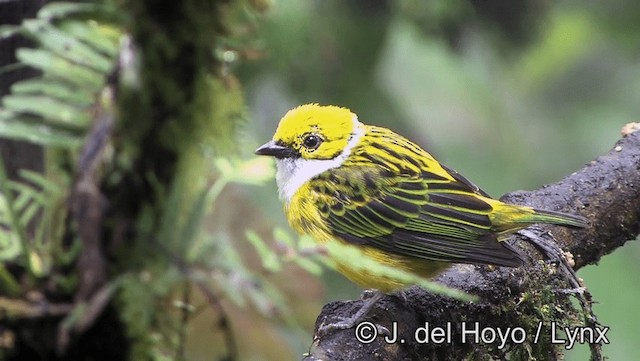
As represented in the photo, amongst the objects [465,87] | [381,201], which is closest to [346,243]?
[381,201]

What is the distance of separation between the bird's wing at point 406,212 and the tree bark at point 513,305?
14cm

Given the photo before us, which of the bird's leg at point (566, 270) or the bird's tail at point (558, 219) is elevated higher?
the bird's tail at point (558, 219)

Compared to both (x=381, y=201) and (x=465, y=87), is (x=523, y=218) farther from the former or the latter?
(x=465, y=87)

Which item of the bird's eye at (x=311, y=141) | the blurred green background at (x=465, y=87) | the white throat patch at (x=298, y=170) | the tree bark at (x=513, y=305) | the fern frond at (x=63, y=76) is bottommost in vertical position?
the fern frond at (x=63, y=76)

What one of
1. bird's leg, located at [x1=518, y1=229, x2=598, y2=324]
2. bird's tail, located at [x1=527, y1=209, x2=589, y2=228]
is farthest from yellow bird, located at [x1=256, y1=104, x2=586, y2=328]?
bird's leg, located at [x1=518, y1=229, x2=598, y2=324]

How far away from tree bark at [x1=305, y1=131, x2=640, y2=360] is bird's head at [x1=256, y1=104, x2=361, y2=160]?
2.44 ft

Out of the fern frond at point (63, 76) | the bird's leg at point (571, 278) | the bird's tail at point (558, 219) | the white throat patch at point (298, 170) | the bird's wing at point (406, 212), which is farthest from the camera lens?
the white throat patch at point (298, 170)

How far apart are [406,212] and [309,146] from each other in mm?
538

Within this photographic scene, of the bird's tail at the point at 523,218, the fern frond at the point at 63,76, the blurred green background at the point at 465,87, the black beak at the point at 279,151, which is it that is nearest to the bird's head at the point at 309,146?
the black beak at the point at 279,151

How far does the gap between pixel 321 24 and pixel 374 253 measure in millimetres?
1634

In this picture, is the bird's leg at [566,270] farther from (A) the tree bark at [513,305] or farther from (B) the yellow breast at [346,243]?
(B) the yellow breast at [346,243]

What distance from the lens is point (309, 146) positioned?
144 inches

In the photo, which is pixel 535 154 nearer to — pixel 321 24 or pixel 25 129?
pixel 321 24

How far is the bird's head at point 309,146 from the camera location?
364cm
